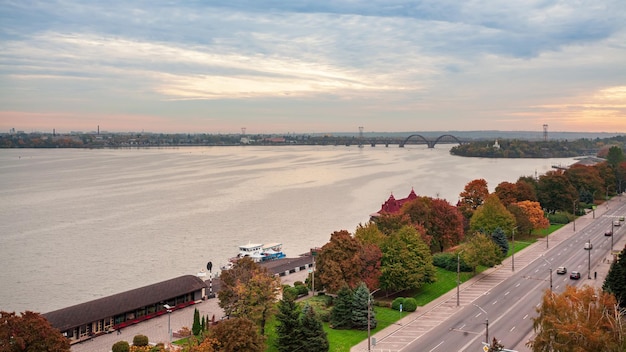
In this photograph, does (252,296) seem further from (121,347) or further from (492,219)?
(492,219)

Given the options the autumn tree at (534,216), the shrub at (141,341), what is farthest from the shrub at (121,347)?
the autumn tree at (534,216)

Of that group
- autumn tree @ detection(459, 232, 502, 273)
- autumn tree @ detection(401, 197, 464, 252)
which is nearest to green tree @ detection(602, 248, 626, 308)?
autumn tree @ detection(459, 232, 502, 273)

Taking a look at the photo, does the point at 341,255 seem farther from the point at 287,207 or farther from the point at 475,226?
the point at 287,207

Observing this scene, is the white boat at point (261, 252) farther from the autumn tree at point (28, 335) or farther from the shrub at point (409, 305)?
the autumn tree at point (28, 335)

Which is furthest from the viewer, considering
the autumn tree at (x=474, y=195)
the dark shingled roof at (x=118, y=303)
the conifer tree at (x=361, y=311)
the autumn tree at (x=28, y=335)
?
the autumn tree at (x=474, y=195)

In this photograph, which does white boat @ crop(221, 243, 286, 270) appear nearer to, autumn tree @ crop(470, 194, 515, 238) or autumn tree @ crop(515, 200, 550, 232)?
autumn tree @ crop(470, 194, 515, 238)

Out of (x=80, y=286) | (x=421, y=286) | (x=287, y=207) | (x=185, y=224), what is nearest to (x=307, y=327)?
(x=421, y=286)
